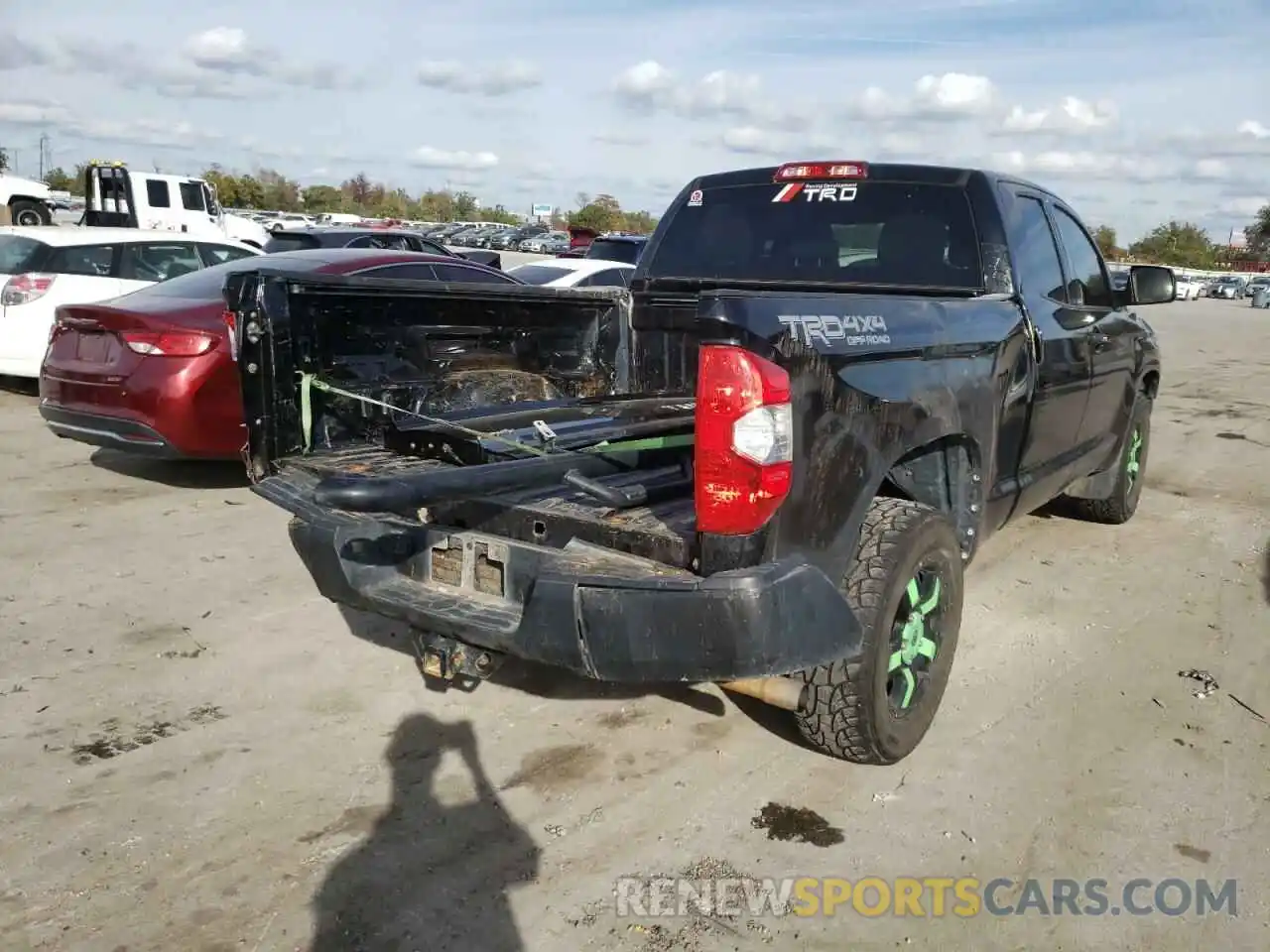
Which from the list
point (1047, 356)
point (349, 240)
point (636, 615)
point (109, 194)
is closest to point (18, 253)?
point (349, 240)

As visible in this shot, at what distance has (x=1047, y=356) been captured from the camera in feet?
14.7

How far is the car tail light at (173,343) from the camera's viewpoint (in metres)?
6.24

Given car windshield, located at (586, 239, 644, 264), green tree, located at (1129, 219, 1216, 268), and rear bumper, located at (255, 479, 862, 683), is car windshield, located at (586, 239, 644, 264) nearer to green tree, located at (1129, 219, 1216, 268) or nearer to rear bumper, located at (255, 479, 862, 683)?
rear bumper, located at (255, 479, 862, 683)

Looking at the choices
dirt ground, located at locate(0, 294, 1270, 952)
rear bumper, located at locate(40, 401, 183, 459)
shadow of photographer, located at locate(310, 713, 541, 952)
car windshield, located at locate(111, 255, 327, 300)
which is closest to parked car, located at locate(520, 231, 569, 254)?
car windshield, located at locate(111, 255, 327, 300)

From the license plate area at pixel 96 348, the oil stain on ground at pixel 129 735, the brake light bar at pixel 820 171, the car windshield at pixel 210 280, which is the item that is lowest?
the oil stain on ground at pixel 129 735

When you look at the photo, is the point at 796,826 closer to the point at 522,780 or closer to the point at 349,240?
the point at 522,780

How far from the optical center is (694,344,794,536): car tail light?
8.58 feet

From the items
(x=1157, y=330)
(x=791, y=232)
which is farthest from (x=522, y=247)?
(x=791, y=232)

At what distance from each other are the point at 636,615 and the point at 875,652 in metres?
0.88

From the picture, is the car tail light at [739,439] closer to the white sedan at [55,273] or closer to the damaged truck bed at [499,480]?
the damaged truck bed at [499,480]

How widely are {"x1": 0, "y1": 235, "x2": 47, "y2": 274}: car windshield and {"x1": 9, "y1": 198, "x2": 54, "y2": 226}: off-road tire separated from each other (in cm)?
1655

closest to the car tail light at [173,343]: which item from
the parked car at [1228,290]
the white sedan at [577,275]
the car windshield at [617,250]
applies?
the white sedan at [577,275]

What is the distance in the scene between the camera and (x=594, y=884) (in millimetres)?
2885

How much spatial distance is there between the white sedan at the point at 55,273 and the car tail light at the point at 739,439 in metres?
8.50
